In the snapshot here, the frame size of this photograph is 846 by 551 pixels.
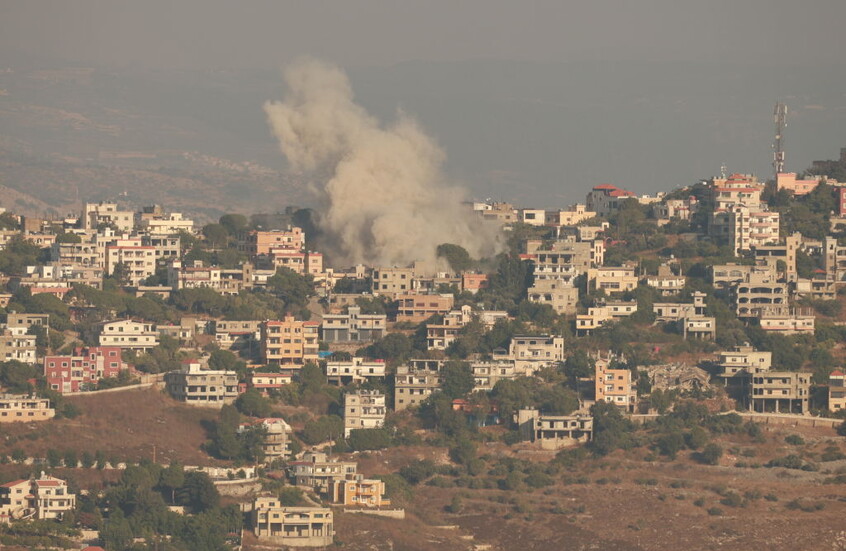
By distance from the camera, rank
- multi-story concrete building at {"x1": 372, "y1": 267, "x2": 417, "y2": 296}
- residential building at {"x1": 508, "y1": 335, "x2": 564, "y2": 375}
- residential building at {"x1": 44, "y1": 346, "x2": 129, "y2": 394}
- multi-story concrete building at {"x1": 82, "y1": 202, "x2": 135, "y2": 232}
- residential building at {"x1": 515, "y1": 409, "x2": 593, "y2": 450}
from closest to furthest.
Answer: residential building at {"x1": 515, "y1": 409, "x2": 593, "y2": 450}, residential building at {"x1": 44, "y1": 346, "x2": 129, "y2": 394}, residential building at {"x1": 508, "y1": 335, "x2": 564, "y2": 375}, multi-story concrete building at {"x1": 372, "y1": 267, "x2": 417, "y2": 296}, multi-story concrete building at {"x1": 82, "y1": 202, "x2": 135, "y2": 232}

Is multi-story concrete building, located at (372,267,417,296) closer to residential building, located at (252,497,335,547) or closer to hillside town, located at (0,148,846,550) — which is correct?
hillside town, located at (0,148,846,550)

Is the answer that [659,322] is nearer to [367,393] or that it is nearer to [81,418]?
[367,393]

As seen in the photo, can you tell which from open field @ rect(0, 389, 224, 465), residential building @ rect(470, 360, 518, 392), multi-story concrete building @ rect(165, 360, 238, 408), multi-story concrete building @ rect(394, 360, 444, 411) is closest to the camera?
open field @ rect(0, 389, 224, 465)

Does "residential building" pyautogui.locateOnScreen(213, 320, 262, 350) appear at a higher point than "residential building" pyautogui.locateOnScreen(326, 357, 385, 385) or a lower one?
higher

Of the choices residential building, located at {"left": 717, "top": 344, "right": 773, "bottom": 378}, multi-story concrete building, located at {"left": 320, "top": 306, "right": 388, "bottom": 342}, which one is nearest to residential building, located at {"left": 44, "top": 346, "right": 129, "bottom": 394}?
multi-story concrete building, located at {"left": 320, "top": 306, "right": 388, "bottom": 342}

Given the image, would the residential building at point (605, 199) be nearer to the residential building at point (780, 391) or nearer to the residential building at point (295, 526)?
the residential building at point (780, 391)

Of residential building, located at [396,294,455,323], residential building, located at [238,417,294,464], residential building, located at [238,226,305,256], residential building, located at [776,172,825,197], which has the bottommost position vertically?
residential building, located at [238,417,294,464]

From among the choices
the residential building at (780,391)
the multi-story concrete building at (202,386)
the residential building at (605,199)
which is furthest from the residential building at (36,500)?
the residential building at (605,199)

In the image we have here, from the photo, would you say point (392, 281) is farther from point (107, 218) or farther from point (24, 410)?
point (24, 410)
